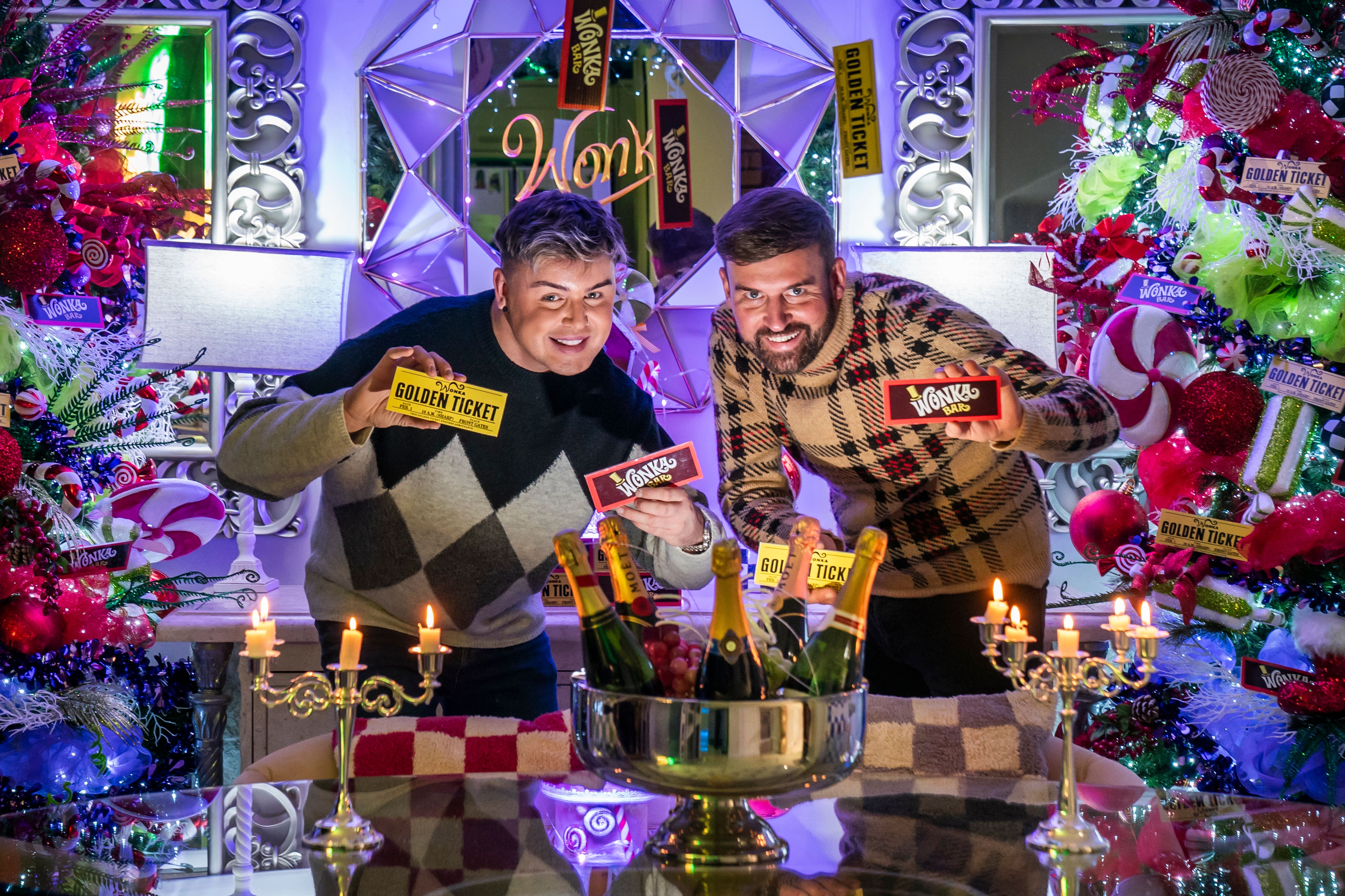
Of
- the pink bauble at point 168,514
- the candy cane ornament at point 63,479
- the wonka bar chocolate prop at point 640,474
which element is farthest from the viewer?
the pink bauble at point 168,514

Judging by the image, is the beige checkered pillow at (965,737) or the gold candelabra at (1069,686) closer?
the gold candelabra at (1069,686)

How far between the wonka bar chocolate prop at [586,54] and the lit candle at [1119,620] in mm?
2570

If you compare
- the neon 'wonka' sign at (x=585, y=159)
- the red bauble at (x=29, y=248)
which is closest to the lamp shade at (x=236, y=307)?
the red bauble at (x=29, y=248)

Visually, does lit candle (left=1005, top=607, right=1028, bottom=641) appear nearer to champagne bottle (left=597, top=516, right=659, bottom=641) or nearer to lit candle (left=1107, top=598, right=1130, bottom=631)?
lit candle (left=1107, top=598, right=1130, bottom=631)

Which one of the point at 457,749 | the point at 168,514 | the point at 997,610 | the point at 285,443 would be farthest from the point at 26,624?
the point at 997,610

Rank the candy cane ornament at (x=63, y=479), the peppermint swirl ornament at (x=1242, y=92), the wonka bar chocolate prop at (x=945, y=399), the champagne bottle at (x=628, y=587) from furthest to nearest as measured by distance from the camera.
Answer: the candy cane ornament at (x=63, y=479), the peppermint swirl ornament at (x=1242, y=92), the wonka bar chocolate prop at (x=945, y=399), the champagne bottle at (x=628, y=587)

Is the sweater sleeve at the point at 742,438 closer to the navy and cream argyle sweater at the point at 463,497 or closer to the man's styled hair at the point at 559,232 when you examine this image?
the navy and cream argyle sweater at the point at 463,497

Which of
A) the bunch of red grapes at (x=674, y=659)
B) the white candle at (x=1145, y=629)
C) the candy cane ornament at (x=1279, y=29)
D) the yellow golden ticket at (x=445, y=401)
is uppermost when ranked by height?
the candy cane ornament at (x=1279, y=29)

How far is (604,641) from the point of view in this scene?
1376 mm

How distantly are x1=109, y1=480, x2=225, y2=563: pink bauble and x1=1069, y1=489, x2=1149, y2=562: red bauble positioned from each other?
2.46 metres

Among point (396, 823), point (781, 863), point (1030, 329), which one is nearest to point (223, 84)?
point (1030, 329)

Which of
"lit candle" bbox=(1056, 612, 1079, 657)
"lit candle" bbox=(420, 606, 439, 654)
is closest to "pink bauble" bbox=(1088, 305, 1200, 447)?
"lit candle" bbox=(1056, 612, 1079, 657)

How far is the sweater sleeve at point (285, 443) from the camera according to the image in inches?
86.5

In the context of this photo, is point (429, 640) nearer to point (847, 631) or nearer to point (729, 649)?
point (729, 649)
